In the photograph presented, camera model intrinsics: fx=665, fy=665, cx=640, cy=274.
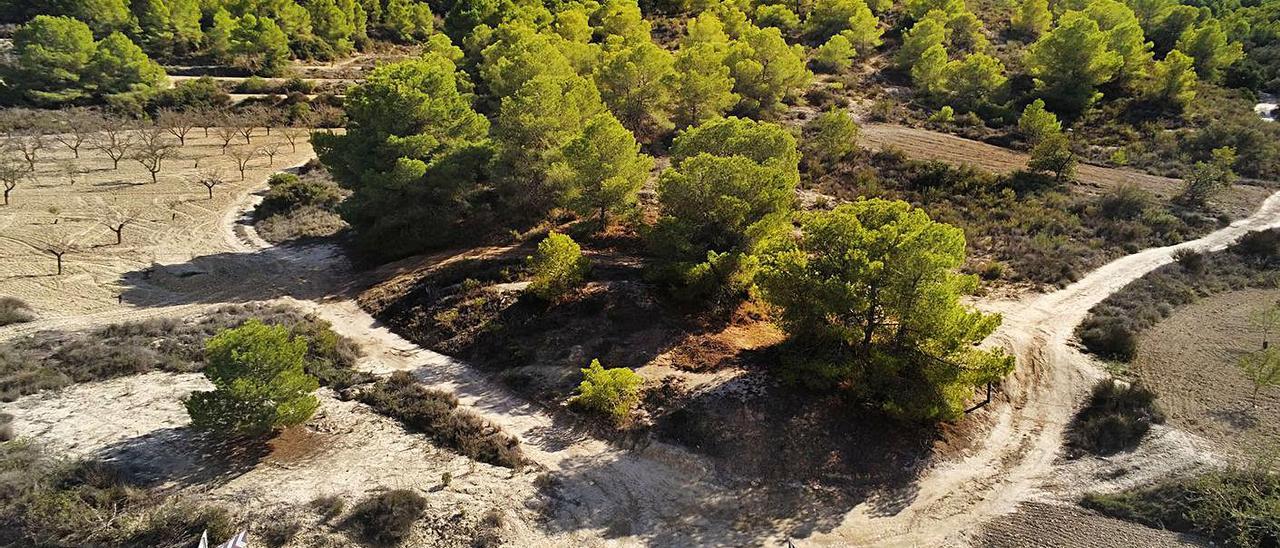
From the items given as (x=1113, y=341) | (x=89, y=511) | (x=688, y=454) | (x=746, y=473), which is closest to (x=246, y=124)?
(x=89, y=511)

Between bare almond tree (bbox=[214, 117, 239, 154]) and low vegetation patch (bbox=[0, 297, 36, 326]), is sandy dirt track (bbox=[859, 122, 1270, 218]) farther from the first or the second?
bare almond tree (bbox=[214, 117, 239, 154])

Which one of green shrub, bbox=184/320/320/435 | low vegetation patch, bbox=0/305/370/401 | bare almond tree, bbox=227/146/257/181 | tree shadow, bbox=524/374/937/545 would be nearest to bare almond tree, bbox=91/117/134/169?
bare almond tree, bbox=227/146/257/181

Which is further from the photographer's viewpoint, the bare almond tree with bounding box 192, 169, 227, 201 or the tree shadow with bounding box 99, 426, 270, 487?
the bare almond tree with bounding box 192, 169, 227, 201

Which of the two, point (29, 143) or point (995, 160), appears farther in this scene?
point (29, 143)

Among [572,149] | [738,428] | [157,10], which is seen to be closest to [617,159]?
[572,149]

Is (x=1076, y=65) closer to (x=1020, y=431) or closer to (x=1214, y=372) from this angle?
(x=1214, y=372)

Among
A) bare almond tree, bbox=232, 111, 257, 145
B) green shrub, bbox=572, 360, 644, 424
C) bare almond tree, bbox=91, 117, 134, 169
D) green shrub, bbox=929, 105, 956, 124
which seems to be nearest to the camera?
green shrub, bbox=572, 360, 644, 424
